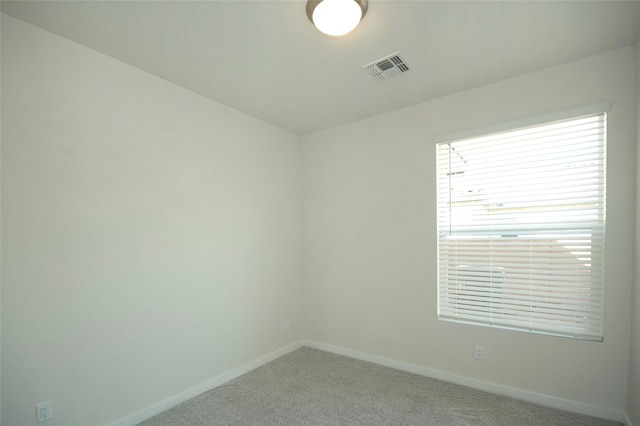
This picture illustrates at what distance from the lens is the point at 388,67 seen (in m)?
2.52

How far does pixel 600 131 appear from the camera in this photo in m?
2.38

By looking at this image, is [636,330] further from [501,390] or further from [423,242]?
[423,242]

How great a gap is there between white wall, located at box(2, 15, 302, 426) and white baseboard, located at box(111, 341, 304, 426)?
2.5 inches

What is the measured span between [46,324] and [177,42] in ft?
6.92

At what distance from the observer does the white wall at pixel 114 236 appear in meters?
1.93

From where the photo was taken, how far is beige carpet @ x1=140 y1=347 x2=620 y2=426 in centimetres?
236

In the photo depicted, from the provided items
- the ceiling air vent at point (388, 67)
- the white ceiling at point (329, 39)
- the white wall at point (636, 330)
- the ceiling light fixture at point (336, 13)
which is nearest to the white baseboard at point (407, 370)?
the white wall at point (636, 330)

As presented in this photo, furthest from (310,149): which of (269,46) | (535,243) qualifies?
(535,243)

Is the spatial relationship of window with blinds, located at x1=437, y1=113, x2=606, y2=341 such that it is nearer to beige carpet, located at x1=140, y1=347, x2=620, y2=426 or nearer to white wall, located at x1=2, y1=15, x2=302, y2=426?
beige carpet, located at x1=140, y1=347, x2=620, y2=426

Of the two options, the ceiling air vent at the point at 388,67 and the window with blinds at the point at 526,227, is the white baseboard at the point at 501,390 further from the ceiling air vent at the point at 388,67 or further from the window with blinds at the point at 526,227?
the ceiling air vent at the point at 388,67

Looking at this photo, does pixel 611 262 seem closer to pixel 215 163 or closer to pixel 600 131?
pixel 600 131

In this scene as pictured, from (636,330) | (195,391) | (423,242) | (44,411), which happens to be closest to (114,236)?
(44,411)

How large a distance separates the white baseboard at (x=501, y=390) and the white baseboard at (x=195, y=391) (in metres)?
0.85

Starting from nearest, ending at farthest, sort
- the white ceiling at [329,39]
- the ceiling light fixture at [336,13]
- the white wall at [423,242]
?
the ceiling light fixture at [336,13] → the white ceiling at [329,39] → the white wall at [423,242]
